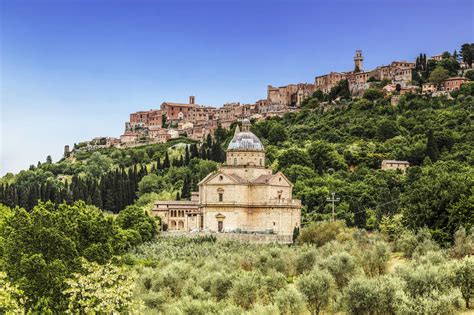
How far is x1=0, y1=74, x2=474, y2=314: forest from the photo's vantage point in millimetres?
26891

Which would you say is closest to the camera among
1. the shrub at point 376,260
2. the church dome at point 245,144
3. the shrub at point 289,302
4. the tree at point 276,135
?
the shrub at point 289,302

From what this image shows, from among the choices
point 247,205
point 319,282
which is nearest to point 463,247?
point 319,282

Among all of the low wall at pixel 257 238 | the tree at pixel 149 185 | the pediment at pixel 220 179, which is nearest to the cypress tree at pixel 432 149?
the pediment at pixel 220 179

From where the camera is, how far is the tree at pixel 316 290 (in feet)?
97.1

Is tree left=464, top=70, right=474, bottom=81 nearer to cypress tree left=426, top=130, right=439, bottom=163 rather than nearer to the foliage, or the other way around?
cypress tree left=426, top=130, right=439, bottom=163

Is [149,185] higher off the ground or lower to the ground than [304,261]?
higher

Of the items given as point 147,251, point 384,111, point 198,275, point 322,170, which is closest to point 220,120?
point 384,111

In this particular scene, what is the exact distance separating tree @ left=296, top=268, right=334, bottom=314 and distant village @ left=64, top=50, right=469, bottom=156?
89068 mm

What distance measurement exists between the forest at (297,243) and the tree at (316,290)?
54 millimetres

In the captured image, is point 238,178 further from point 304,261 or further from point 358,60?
point 358,60

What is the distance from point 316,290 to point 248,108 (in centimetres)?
11961

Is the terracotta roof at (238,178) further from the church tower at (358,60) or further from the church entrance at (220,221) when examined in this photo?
the church tower at (358,60)

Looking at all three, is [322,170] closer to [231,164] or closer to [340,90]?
[231,164]

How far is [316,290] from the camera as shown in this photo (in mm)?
29656
